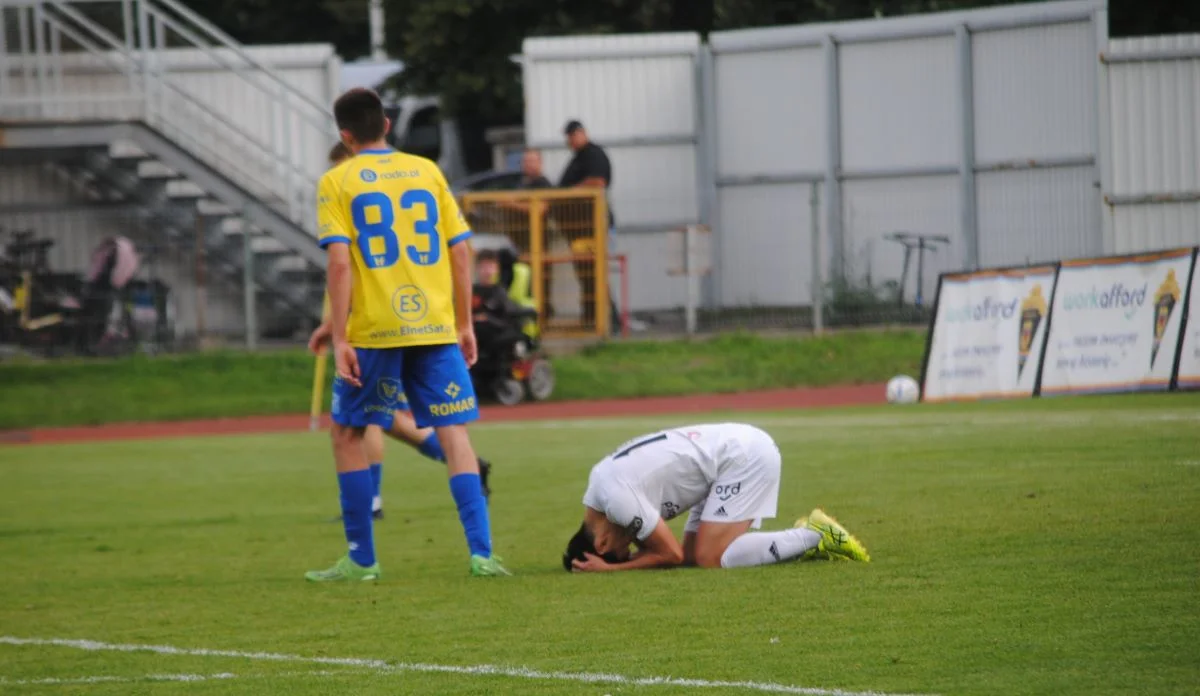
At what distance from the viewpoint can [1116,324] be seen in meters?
17.2

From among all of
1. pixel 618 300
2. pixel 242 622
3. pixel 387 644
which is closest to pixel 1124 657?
pixel 387 644

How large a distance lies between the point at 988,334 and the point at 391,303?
10.7 m

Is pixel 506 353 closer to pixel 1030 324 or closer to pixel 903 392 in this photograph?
pixel 903 392

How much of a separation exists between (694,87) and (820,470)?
51.0ft

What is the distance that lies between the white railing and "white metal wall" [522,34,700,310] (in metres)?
3.16

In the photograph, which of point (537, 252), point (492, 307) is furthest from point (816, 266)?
point (492, 307)

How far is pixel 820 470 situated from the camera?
39.9 feet

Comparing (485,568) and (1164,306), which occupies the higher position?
(1164,306)

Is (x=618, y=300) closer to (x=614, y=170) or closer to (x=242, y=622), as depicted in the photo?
(x=614, y=170)

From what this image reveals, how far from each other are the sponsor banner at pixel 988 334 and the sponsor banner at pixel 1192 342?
55.5 inches

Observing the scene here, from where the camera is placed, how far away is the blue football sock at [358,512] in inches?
337

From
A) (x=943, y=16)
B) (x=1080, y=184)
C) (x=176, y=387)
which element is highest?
(x=943, y=16)

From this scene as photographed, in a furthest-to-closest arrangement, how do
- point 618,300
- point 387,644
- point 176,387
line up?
point 618,300 < point 176,387 < point 387,644

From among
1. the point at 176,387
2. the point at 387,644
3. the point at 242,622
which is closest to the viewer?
the point at 387,644
